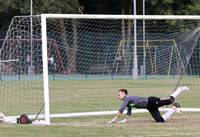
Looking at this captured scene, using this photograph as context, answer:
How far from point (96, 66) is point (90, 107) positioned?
41.4ft

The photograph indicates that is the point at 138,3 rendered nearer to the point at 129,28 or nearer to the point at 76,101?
the point at 129,28

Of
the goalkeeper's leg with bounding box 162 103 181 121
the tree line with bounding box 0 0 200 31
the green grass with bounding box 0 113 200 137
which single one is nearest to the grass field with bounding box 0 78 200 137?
the green grass with bounding box 0 113 200 137

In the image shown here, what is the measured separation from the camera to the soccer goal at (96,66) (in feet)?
84.4

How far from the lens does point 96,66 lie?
36.1 metres

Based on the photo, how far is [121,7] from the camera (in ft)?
A: 197

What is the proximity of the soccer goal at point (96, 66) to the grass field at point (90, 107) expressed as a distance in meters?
0.04

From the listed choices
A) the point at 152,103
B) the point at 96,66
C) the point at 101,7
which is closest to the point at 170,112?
the point at 152,103

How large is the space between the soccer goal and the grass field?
36mm

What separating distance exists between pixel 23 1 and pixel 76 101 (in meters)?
32.6

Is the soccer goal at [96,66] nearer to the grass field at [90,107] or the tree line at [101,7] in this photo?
the grass field at [90,107]

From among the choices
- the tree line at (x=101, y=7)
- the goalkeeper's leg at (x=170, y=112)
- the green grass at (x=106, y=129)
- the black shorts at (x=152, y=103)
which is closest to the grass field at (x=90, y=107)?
the green grass at (x=106, y=129)

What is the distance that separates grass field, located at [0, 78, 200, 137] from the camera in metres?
15.6

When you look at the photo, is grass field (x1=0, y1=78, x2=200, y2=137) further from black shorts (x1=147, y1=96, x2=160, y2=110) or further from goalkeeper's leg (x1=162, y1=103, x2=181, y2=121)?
black shorts (x1=147, y1=96, x2=160, y2=110)

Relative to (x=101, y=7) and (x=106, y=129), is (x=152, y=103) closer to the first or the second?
(x=106, y=129)
